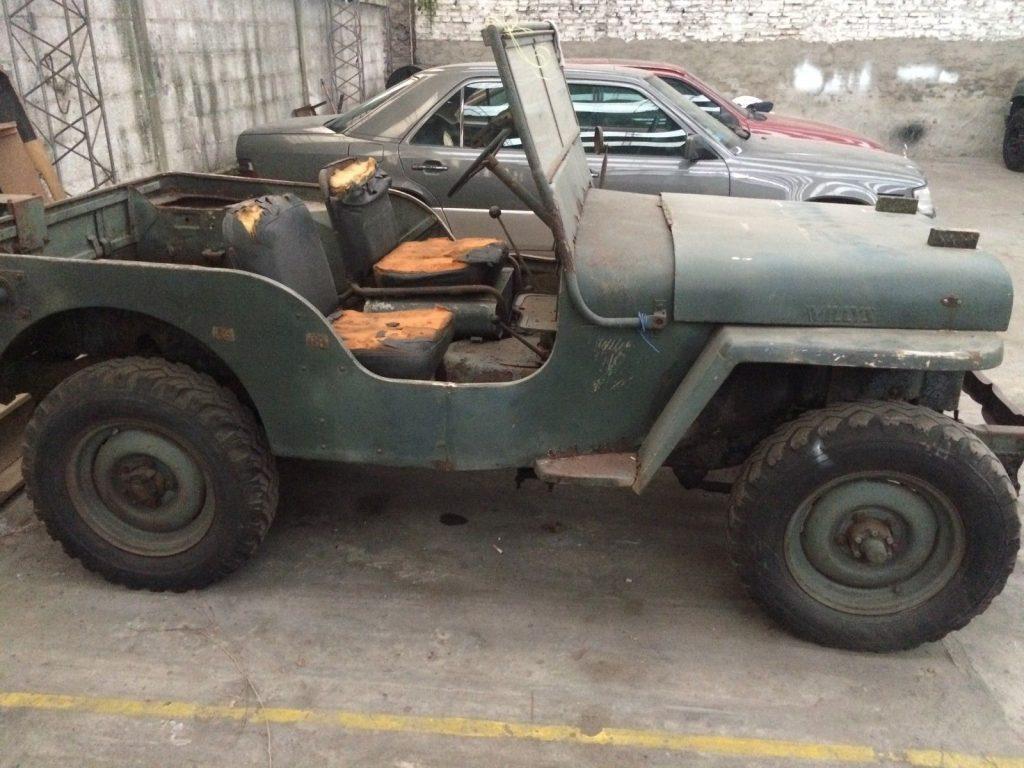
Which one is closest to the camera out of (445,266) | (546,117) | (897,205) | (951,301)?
(951,301)

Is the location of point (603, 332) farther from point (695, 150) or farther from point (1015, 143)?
point (1015, 143)

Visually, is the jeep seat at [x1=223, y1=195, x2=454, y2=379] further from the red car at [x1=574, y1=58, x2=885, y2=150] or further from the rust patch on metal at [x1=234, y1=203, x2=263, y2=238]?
the red car at [x1=574, y1=58, x2=885, y2=150]

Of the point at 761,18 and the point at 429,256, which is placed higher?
the point at 761,18

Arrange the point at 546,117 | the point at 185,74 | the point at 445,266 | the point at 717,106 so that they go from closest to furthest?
the point at 546,117 < the point at 445,266 < the point at 717,106 < the point at 185,74

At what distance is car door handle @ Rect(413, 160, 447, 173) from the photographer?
569 cm

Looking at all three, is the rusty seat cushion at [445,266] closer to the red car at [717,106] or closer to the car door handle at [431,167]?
the car door handle at [431,167]

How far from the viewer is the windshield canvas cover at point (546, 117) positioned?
106 inches

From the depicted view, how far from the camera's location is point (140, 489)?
297 centimetres

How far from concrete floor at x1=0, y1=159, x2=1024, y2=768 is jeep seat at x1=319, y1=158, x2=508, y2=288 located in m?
1.01

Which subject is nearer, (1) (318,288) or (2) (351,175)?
(1) (318,288)

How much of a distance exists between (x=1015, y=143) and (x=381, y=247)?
41.4 ft

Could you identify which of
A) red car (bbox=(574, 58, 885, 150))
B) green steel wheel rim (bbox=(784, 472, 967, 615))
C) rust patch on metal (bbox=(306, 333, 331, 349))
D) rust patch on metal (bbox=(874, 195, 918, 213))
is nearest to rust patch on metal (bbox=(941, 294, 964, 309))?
green steel wheel rim (bbox=(784, 472, 967, 615))

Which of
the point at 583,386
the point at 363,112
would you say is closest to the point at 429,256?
the point at 583,386

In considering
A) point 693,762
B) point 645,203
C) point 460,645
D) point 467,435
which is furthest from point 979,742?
point 645,203
